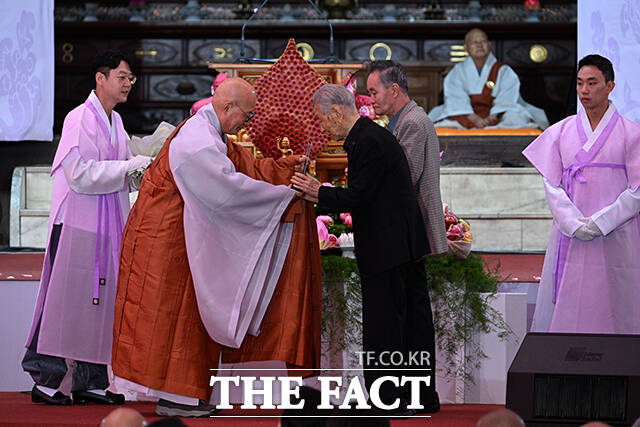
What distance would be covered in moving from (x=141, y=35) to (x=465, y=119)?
9.33ft

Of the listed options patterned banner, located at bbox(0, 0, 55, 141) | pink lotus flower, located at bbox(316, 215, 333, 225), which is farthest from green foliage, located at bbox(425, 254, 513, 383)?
patterned banner, located at bbox(0, 0, 55, 141)

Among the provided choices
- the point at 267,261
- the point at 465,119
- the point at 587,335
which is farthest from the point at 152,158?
the point at 465,119

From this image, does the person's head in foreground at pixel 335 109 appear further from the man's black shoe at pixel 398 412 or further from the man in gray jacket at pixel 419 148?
the man's black shoe at pixel 398 412

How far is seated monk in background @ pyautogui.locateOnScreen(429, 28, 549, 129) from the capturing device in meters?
7.21

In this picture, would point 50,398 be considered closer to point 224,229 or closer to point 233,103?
point 224,229

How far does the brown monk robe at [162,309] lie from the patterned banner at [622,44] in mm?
2114

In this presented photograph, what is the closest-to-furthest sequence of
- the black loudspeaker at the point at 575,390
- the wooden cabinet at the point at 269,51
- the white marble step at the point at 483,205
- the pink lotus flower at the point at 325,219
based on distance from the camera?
the black loudspeaker at the point at 575,390
the pink lotus flower at the point at 325,219
the white marble step at the point at 483,205
the wooden cabinet at the point at 269,51

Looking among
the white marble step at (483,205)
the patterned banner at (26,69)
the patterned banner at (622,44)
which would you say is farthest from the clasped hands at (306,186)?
the patterned banner at (26,69)

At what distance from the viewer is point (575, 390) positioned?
9.12 feet

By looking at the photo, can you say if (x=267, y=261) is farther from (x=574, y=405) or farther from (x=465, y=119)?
(x=465, y=119)

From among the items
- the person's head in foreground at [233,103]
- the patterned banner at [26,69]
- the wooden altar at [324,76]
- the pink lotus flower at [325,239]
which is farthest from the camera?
the patterned banner at [26,69]

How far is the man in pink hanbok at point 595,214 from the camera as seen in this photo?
3.60m

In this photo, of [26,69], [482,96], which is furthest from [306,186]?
[482,96]

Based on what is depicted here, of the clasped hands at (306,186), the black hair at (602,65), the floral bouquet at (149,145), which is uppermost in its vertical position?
the black hair at (602,65)
